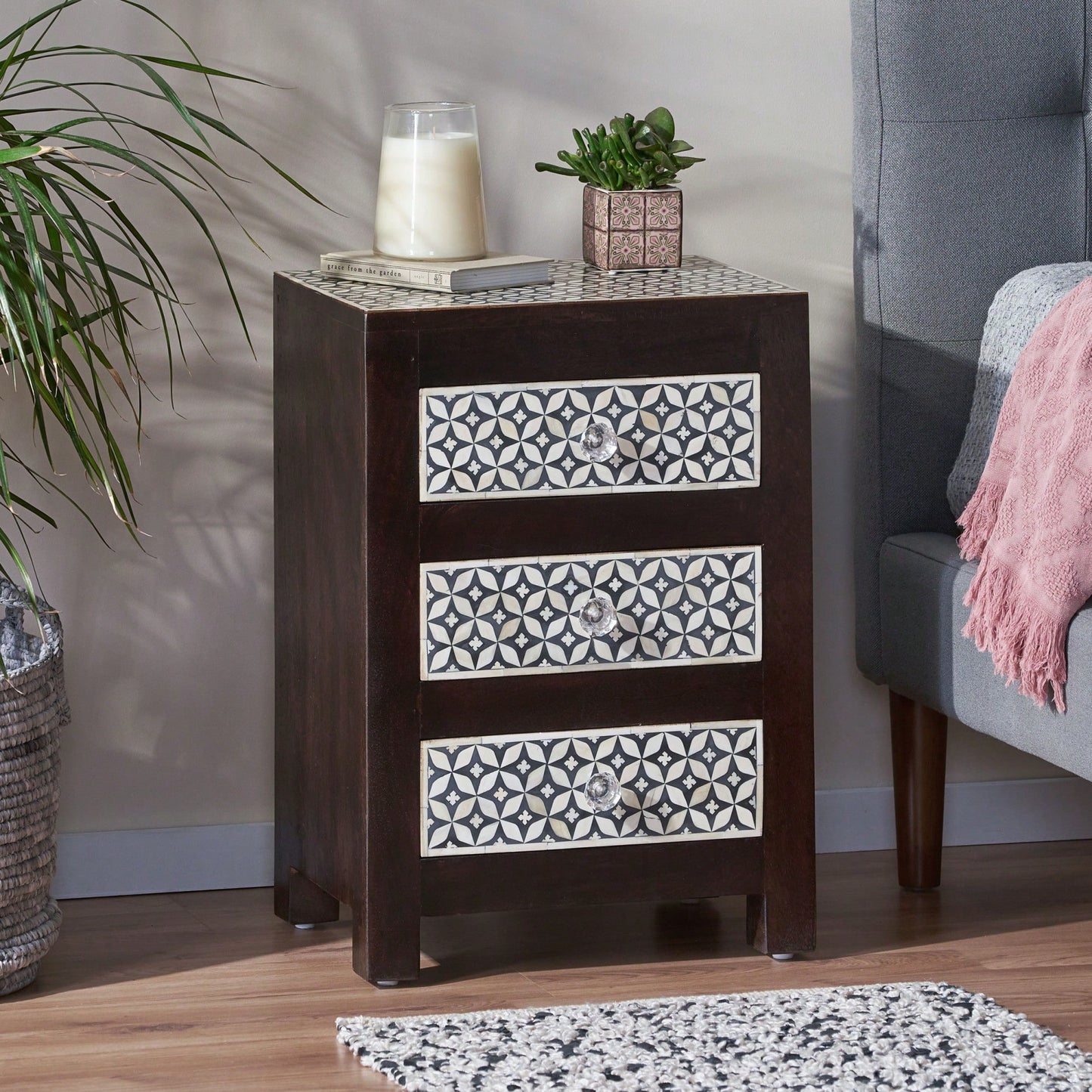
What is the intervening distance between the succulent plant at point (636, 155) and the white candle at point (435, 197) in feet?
0.53

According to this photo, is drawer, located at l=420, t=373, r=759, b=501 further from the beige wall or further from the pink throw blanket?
the beige wall

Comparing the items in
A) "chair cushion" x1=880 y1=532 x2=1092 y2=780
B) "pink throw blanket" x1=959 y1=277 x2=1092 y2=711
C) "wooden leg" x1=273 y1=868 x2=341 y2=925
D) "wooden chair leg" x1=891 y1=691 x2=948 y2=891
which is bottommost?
"wooden leg" x1=273 y1=868 x2=341 y2=925

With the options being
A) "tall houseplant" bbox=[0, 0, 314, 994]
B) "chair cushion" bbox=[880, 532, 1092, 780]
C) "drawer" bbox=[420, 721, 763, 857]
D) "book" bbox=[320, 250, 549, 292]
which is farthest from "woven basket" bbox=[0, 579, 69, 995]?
"chair cushion" bbox=[880, 532, 1092, 780]

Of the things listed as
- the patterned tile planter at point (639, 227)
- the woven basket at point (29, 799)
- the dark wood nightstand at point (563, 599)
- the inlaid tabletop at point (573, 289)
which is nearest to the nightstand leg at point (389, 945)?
the dark wood nightstand at point (563, 599)

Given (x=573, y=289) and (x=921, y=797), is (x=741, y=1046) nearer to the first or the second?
(x=921, y=797)

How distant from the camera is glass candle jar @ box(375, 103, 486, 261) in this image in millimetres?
1973

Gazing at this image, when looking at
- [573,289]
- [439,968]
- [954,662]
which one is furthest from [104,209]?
[954,662]

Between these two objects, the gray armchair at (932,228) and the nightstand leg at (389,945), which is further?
the gray armchair at (932,228)

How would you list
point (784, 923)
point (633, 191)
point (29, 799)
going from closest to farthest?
point (29, 799) → point (784, 923) → point (633, 191)

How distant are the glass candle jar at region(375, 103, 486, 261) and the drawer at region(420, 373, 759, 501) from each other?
251 millimetres

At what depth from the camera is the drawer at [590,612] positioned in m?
1.83

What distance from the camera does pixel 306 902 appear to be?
2.08 meters

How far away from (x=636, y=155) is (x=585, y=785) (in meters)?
0.73

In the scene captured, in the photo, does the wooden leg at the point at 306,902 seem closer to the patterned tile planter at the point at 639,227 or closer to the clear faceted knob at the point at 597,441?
the clear faceted knob at the point at 597,441
